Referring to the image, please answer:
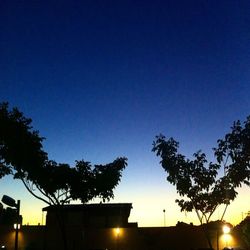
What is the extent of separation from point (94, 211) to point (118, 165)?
778 centimetres

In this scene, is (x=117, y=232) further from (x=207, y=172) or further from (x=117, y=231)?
(x=207, y=172)

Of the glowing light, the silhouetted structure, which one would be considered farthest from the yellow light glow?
the silhouetted structure

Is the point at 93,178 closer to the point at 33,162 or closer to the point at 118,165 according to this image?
the point at 118,165

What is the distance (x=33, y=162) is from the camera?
3052cm

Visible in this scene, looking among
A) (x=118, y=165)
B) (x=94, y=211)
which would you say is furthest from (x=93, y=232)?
(x=118, y=165)

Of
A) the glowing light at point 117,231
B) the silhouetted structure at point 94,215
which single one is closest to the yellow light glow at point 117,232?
the glowing light at point 117,231

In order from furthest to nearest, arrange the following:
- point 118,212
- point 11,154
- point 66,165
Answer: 1. point 118,212
2. point 66,165
3. point 11,154

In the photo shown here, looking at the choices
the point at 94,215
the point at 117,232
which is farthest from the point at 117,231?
the point at 94,215

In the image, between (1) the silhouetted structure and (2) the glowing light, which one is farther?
(1) the silhouetted structure

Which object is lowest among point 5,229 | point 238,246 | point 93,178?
point 238,246

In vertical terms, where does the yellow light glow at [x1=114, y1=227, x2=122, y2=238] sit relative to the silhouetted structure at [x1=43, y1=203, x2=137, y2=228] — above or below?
below

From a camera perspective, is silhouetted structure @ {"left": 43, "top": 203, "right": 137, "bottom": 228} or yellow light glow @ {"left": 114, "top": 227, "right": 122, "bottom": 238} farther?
silhouetted structure @ {"left": 43, "top": 203, "right": 137, "bottom": 228}

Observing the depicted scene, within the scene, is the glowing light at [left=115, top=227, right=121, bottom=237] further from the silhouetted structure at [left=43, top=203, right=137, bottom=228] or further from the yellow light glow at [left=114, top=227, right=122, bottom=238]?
the silhouetted structure at [left=43, top=203, right=137, bottom=228]

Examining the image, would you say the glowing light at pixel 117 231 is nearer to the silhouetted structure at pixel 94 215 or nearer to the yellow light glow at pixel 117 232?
the yellow light glow at pixel 117 232
